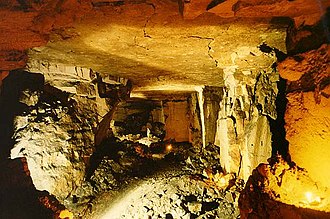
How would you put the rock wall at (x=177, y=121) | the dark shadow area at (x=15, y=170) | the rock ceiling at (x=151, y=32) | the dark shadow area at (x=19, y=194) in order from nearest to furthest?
the rock ceiling at (x=151, y=32) < the dark shadow area at (x=19, y=194) < the dark shadow area at (x=15, y=170) < the rock wall at (x=177, y=121)

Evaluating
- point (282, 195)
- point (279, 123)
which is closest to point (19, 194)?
point (282, 195)

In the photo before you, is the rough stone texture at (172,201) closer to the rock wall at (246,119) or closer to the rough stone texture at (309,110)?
the rock wall at (246,119)

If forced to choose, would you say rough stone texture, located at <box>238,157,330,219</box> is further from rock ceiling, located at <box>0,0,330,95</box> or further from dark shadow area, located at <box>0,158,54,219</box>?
dark shadow area, located at <box>0,158,54,219</box>

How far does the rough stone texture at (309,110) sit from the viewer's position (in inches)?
120

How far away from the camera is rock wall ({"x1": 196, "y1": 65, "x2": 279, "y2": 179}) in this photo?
5.42m

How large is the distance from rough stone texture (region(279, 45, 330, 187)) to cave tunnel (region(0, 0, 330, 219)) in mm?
14

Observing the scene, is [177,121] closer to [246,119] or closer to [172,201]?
[172,201]

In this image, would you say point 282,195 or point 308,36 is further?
point 308,36

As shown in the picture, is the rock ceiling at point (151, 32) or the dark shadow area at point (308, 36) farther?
the dark shadow area at point (308, 36)

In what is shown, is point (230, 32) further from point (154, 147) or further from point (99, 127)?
point (154, 147)

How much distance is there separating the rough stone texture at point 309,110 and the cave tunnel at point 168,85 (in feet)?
0.05

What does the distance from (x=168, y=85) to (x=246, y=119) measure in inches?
148

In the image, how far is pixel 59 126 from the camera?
736 centimetres

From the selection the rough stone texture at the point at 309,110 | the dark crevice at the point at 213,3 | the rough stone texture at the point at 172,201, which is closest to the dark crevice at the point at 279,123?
the rough stone texture at the point at 309,110
